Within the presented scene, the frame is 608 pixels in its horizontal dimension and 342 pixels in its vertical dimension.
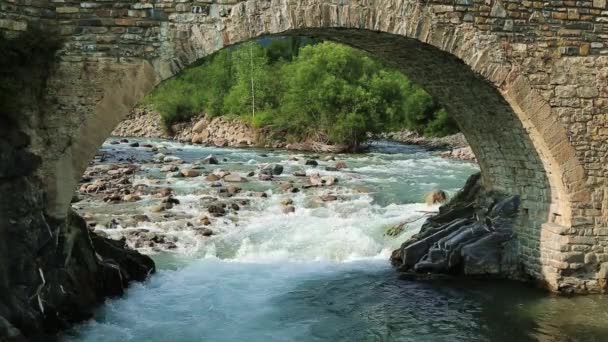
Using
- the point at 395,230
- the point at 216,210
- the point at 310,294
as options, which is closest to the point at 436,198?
the point at 395,230

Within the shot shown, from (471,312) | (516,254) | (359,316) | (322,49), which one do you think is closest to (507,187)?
(516,254)

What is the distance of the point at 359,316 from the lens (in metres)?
7.70

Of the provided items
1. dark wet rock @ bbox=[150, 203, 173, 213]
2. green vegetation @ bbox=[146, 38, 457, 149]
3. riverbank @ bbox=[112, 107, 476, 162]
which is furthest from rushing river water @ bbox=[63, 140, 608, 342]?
green vegetation @ bbox=[146, 38, 457, 149]

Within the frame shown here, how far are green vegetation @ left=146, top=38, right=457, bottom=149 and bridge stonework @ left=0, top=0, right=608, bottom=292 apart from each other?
1783 cm

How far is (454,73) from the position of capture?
800 centimetres

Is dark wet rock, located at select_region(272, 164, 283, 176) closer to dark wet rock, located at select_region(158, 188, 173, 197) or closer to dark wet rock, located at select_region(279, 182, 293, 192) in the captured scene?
dark wet rock, located at select_region(279, 182, 293, 192)

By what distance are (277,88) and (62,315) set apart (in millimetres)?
29753

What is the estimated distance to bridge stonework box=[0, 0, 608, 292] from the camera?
620 centimetres

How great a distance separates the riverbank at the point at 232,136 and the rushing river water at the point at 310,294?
37.4ft

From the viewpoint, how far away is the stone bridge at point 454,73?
6199mm

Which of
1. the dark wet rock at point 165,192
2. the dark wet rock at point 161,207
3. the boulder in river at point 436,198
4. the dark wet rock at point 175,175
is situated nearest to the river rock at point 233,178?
the dark wet rock at point 175,175

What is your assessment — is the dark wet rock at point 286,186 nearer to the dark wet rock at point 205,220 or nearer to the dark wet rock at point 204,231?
the dark wet rock at point 205,220

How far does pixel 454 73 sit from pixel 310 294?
3289 millimetres

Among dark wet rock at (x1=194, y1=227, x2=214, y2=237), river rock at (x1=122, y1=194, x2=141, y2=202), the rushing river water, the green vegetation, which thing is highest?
the green vegetation
